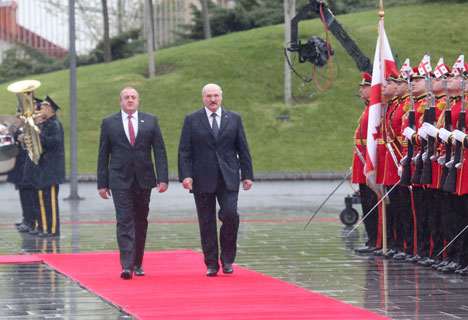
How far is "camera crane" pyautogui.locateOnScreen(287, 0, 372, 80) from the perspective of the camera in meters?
15.2

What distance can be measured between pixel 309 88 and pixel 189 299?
34.9m

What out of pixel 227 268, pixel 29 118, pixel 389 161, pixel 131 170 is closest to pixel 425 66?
pixel 389 161

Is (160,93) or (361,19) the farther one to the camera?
(361,19)

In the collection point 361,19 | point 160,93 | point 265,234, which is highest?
point 361,19

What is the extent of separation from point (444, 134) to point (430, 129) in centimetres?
29

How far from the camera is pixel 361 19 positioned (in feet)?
166

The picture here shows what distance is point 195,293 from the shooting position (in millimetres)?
9305

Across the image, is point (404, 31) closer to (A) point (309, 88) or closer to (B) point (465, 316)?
(A) point (309, 88)

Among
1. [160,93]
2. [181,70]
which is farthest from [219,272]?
[181,70]

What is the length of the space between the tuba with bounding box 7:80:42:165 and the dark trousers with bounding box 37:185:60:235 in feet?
1.56

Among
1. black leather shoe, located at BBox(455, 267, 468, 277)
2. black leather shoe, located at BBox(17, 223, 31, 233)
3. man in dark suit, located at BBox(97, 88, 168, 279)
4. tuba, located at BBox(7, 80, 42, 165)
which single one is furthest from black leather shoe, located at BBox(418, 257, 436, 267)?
black leather shoe, located at BBox(17, 223, 31, 233)

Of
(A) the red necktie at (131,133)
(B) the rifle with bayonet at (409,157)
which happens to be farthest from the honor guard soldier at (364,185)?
(A) the red necktie at (131,133)

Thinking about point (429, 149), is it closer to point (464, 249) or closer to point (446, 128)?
point (446, 128)

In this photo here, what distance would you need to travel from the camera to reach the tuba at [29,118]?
605 inches
